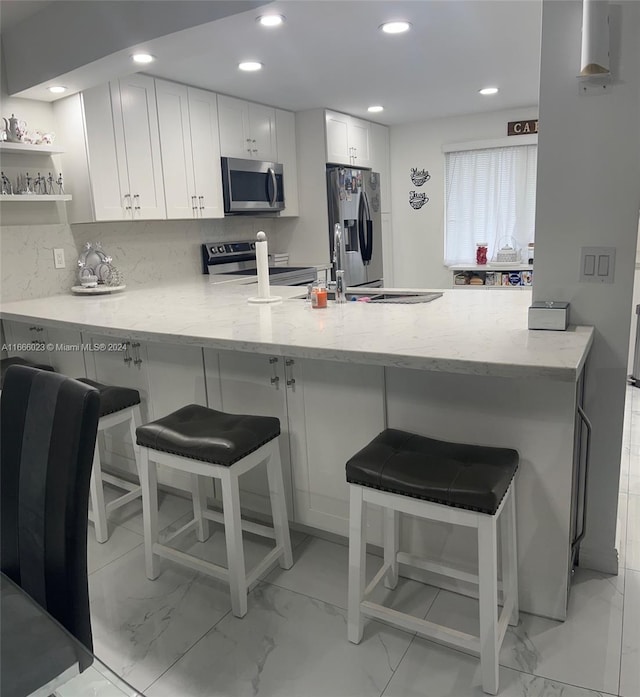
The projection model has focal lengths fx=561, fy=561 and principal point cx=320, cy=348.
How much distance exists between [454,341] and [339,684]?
1.07 meters

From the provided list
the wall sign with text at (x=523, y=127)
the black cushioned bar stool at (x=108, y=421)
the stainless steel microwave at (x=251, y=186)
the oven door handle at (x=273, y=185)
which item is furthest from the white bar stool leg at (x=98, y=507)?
the wall sign with text at (x=523, y=127)

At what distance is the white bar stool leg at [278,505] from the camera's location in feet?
6.72

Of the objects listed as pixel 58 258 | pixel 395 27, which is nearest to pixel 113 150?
pixel 58 258

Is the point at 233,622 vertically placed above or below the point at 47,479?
below

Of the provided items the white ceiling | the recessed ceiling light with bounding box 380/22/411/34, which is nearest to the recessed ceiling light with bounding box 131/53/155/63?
the white ceiling

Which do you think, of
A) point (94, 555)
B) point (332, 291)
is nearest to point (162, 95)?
point (332, 291)

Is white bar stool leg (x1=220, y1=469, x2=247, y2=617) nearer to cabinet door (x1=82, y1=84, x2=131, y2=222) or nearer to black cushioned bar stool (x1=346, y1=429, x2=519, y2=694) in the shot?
black cushioned bar stool (x1=346, y1=429, x2=519, y2=694)

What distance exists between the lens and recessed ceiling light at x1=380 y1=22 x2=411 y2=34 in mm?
2830

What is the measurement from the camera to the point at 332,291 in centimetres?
308

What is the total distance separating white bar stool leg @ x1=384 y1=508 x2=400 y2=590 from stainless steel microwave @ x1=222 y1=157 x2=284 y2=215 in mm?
2947

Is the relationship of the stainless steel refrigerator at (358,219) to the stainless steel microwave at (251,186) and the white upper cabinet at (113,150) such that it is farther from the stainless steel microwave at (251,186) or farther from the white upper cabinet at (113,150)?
the white upper cabinet at (113,150)

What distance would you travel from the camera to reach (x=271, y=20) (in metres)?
2.65

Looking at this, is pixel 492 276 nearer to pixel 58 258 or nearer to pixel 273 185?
pixel 273 185

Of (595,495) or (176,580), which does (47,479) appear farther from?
(595,495)
